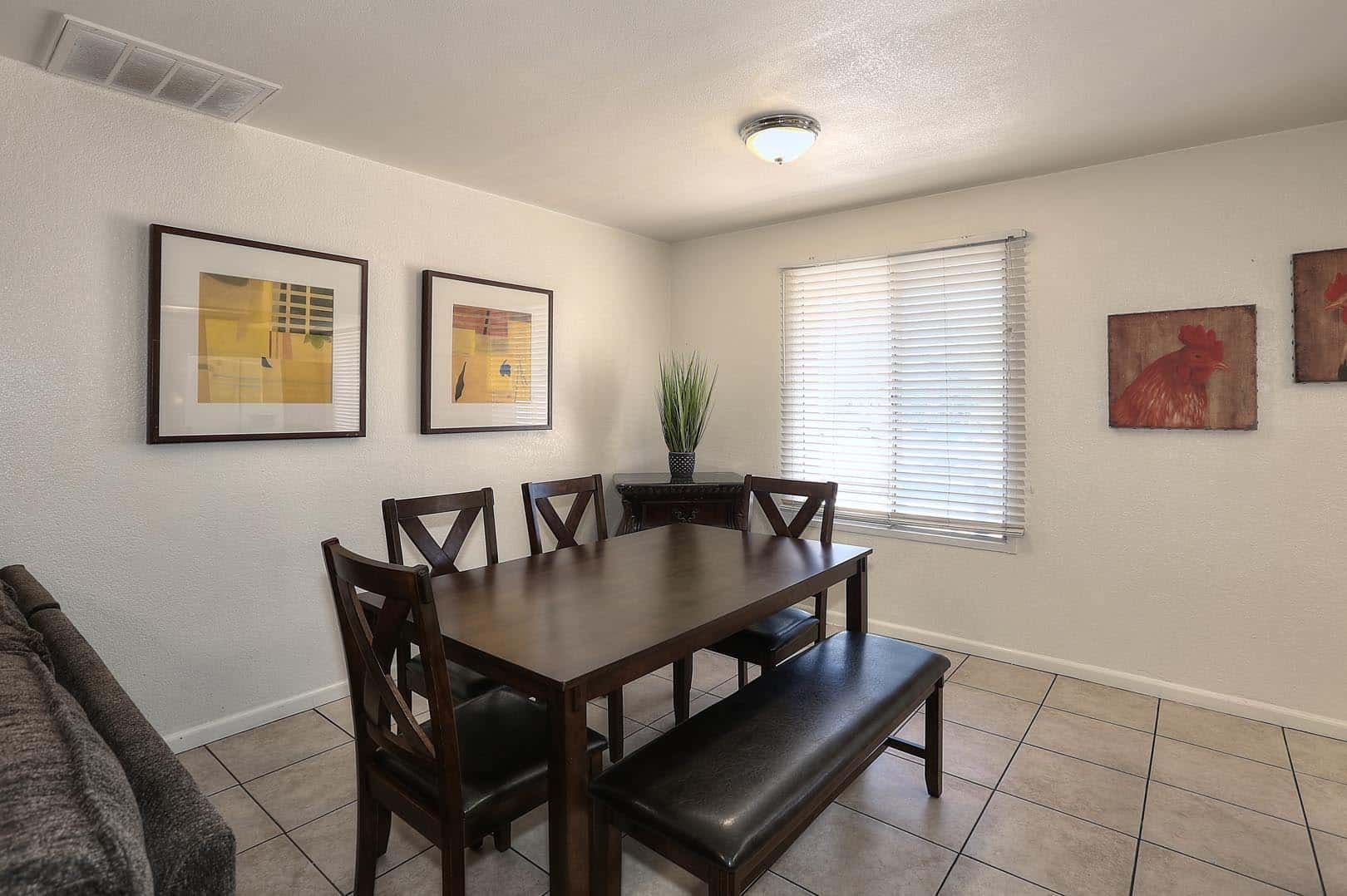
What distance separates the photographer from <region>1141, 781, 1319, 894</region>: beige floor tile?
193cm

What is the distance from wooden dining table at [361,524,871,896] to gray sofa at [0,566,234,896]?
0.61m

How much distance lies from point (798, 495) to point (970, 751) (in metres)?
1.20

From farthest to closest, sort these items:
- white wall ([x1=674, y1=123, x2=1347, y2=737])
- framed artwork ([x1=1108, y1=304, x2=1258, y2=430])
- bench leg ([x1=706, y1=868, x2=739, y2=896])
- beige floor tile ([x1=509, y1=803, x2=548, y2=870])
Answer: framed artwork ([x1=1108, y1=304, x2=1258, y2=430]) < white wall ([x1=674, y1=123, x2=1347, y2=737]) < beige floor tile ([x1=509, y1=803, x2=548, y2=870]) < bench leg ([x1=706, y1=868, x2=739, y2=896])

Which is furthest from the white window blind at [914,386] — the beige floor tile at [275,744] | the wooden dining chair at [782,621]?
the beige floor tile at [275,744]

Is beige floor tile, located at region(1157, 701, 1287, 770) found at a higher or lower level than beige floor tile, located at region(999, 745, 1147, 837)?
higher

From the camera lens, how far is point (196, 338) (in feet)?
8.43

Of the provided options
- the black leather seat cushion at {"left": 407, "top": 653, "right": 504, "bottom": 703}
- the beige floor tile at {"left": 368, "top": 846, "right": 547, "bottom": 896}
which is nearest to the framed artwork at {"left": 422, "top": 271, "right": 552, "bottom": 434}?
the black leather seat cushion at {"left": 407, "top": 653, "right": 504, "bottom": 703}

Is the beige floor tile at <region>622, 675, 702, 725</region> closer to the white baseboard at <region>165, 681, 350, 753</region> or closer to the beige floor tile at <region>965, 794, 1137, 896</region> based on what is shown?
the white baseboard at <region>165, 681, 350, 753</region>

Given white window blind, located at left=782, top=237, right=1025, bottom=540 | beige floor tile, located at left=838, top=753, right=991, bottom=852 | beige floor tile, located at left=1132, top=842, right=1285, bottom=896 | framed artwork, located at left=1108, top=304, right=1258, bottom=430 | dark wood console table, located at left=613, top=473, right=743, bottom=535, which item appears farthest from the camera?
dark wood console table, located at left=613, top=473, right=743, bottom=535

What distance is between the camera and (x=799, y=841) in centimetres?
207

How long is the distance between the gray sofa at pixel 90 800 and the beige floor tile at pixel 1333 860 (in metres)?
2.66

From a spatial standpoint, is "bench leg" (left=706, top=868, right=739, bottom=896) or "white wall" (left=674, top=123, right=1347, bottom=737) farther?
"white wall" (left=674, top=123, right=1347, bottom=737)

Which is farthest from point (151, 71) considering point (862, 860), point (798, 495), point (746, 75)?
point (862, 860)

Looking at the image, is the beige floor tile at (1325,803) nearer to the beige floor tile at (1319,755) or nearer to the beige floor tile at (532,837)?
the beige floor tile at (1319,755)
